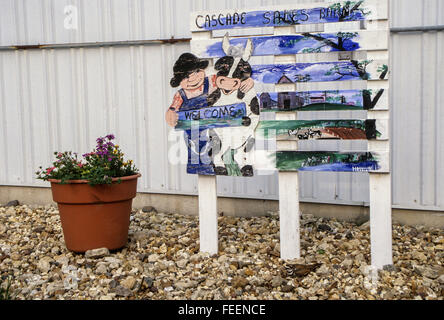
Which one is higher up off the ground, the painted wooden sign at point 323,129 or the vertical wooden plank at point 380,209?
the painted wooden sign at point 323,129

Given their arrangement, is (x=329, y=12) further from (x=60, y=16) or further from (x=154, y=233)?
(x=60, y=16)

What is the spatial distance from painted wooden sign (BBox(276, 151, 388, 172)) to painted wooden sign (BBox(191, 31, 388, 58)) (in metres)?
0.69

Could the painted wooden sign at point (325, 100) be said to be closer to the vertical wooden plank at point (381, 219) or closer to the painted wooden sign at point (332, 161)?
the painted wooden sign at point (332, 161)

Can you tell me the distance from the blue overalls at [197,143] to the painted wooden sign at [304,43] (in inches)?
9.1

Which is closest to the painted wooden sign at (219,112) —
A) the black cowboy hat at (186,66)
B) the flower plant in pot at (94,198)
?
the black cowboy hat at (186,66)

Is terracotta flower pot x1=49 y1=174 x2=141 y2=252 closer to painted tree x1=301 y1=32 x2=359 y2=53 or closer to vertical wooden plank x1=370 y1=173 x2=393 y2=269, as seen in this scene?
painted tree x1=301 y1=32 x2=359 y2=53

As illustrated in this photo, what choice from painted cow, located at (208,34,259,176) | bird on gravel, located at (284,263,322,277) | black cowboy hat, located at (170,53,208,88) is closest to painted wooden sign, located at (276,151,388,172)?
painted cow, located at (208,34,259,176)

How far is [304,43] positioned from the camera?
360cm

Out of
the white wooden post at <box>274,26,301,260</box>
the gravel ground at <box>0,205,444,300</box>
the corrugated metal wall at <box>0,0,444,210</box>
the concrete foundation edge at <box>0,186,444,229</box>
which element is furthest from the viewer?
the concrete foundation edge at <box>0,186,444,229</box>

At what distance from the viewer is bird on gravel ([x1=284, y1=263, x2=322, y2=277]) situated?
354cm

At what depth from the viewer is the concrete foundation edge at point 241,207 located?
4469mm

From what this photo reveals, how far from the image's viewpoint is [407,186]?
14.6 feet

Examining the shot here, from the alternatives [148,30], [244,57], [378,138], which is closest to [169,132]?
[148,30]

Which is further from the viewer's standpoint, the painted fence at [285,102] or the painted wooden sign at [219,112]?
the painted wooden sign at [219,112]
